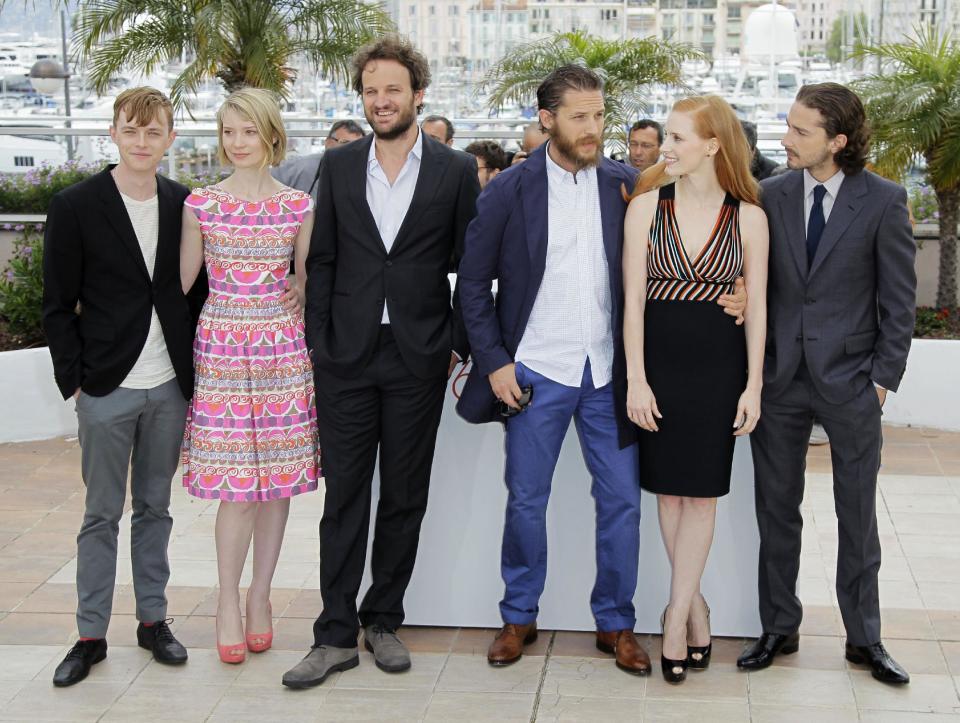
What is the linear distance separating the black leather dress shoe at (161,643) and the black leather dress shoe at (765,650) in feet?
6.04

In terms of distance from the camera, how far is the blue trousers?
13.3ft

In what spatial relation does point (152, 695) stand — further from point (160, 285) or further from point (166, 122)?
point (166, 122)

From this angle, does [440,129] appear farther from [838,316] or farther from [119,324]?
[838,316]

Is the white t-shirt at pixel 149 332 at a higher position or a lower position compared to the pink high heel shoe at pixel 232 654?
higher

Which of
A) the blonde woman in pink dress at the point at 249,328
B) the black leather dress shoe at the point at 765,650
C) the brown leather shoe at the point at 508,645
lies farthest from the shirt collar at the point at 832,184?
the brown leather shoe at the point at 508,645

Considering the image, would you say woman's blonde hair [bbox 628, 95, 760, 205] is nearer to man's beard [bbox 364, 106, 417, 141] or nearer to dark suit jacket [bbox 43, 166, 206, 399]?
man's beard [bbox 364, 106, 417, 141]

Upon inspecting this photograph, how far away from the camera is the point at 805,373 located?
3996 millimetres

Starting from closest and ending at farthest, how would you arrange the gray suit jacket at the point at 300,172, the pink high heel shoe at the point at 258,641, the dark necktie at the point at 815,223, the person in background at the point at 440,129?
the dark necktie at the point at 815,223
the pink high heel shoe at the point at 258,641
the gray suit jacket at the point at 300,172
the person in background at the point at 440,129

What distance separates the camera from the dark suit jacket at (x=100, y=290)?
3971mm

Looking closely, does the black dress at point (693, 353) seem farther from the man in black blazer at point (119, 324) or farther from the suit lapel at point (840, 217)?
the man in black blazer at point (119, 324)

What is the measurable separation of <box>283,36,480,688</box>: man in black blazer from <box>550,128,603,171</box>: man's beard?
323 millimetres

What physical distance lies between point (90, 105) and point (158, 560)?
3752 centimetres

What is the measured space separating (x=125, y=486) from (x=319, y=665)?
850 mm

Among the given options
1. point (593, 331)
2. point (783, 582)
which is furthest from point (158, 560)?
point (783, 582)
